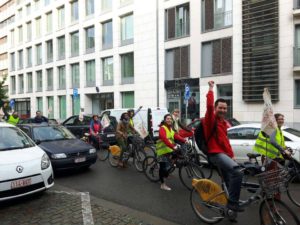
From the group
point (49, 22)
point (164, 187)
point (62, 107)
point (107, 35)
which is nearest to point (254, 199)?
point (164, 187)

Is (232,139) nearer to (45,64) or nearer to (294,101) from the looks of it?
(294,101)

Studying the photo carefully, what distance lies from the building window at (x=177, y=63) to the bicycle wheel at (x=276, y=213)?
842 inches

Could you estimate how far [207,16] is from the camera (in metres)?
24.6

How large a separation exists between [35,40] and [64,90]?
10.8 m

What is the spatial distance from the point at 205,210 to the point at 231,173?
1.00 m

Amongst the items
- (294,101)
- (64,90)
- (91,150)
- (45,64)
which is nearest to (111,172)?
(91,150)

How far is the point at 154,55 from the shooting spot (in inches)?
1120

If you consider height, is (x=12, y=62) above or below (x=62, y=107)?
above

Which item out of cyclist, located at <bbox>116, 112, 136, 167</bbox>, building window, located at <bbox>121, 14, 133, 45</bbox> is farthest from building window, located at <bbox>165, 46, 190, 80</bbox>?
cyclist, located at <bbox>116, 112, 136, 167</bbox>

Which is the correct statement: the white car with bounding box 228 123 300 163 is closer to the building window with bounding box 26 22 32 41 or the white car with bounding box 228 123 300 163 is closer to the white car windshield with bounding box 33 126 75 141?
the white car windshield with bounding box 33 126 75 141

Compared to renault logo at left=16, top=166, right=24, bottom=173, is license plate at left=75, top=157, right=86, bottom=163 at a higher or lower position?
lower

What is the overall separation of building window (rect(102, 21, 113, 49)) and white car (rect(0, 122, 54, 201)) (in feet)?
88.3

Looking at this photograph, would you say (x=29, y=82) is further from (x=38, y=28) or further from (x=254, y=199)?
(x=254, y=199)

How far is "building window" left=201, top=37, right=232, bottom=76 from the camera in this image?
23.2 m
